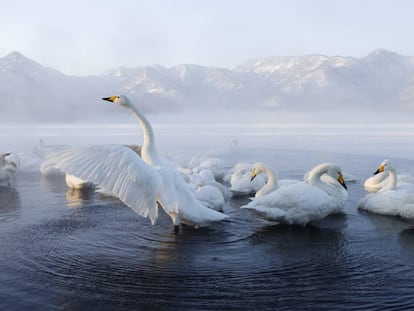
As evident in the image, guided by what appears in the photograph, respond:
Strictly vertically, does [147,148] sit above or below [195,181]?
above

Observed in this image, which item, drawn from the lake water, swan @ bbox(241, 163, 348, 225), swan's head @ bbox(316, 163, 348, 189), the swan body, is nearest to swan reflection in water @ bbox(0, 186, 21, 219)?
the lake water

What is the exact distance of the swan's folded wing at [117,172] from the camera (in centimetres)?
748

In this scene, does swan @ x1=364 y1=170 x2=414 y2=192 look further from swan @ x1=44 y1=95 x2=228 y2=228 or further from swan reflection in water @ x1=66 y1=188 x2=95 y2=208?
swan reflection in water @ x1=66 y1=188 x2=95 y2=208

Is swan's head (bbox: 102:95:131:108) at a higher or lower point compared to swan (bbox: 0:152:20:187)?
higher

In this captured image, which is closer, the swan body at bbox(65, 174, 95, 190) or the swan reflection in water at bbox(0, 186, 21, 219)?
the swan reflection in water at bbox(0, 186, 21, 219)

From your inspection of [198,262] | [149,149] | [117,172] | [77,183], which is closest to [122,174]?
[117,172]

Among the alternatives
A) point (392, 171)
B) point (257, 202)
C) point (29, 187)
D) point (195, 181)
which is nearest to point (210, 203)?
point (257, 202)

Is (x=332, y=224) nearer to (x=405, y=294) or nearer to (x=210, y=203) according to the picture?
(x=210, y=203)

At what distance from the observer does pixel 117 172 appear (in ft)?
24.7

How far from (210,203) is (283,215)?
1768mm

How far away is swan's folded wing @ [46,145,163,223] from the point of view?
748 cm

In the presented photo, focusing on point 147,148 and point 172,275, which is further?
point 147,148

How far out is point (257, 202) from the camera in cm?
938

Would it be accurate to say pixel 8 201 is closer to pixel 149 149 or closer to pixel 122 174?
pixel 149 149
